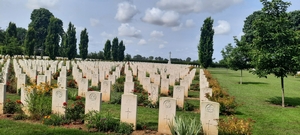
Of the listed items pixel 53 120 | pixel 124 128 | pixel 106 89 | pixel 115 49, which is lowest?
pixel 124 128

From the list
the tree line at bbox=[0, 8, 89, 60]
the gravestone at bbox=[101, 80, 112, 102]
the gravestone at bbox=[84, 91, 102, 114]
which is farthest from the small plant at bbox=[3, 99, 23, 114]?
the tree line at bbox=[0, 8, 89, 60]

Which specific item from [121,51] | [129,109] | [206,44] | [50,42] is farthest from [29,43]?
[129,109]

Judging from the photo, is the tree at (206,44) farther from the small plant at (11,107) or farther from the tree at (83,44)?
the small plant at (11,107)

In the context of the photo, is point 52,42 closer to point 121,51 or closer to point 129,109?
point 121,51

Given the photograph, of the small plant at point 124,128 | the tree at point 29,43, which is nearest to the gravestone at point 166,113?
the small plant at point 124,128

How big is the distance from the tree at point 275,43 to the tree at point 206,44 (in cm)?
2857

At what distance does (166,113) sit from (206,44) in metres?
36.6

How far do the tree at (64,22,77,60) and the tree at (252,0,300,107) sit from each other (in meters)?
47.7

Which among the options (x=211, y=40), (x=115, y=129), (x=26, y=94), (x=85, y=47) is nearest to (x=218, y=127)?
(x=115, y=129)

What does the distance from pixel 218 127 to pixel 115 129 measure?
9.09 ft

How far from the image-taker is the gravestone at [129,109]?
265 inches

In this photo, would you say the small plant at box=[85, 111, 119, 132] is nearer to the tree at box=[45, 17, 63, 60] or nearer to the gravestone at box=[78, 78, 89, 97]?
the gravestone at box=[78, 78, 89, 97]

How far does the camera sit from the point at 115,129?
6.39m

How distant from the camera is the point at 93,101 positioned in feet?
23.0
